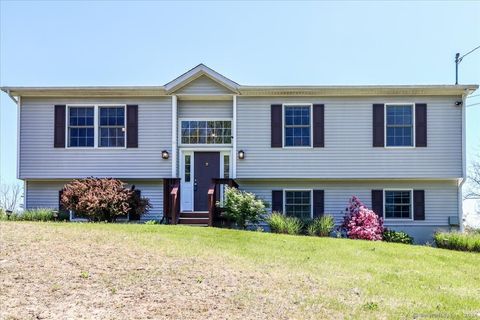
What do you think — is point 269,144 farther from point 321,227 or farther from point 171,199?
point 171,199

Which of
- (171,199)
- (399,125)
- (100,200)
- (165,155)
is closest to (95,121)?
(165,155)

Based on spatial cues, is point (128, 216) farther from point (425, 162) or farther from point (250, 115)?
point (425, 162)

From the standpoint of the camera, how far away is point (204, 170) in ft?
50.5

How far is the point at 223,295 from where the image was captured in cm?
637

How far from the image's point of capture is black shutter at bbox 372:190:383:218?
595 inches

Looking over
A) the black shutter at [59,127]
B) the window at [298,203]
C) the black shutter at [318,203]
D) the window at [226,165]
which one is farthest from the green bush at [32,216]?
the black shutter at [318,203]

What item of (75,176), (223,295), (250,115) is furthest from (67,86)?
(223,295)

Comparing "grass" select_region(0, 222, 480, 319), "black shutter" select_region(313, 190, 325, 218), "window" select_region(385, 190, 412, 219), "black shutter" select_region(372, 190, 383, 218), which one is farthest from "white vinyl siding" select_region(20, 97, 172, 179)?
"window" select_region(385, 190, 412, 219)

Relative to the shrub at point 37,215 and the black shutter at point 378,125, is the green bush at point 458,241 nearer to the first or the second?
the black shutter at point 378,125

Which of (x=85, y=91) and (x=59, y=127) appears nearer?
(x=85, y=91)

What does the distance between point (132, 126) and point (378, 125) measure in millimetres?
8314

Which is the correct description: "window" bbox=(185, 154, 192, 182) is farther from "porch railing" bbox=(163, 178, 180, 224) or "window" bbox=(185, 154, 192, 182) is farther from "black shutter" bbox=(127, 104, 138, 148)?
"black shutter" bbox=(127, 104, 138, 148)

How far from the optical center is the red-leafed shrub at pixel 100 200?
1319 centimetres

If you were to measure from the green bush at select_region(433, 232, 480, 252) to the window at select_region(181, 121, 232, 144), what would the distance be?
7.44 m
